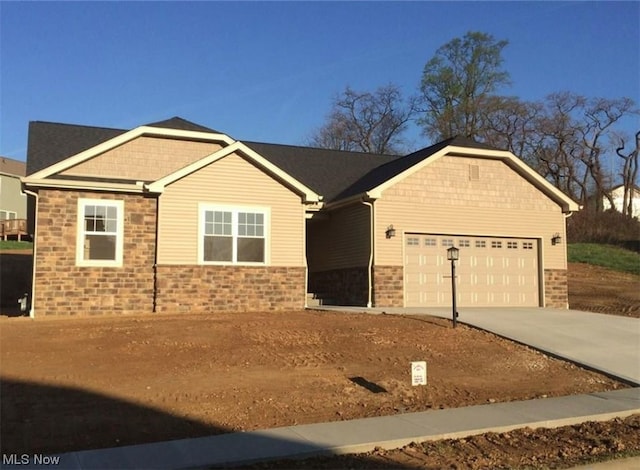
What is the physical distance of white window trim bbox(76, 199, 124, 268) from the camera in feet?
51.8

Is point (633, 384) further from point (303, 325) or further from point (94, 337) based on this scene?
point (94, 337)

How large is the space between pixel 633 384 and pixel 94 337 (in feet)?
31.3

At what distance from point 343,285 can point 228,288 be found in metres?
4.67

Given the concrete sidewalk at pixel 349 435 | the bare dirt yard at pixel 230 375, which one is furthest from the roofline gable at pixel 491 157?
the concrete sidewalk at pixel 349 435

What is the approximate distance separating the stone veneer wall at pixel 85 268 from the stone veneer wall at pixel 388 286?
6.47 metres

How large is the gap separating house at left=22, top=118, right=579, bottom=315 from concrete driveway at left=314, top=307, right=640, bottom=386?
1847 mm

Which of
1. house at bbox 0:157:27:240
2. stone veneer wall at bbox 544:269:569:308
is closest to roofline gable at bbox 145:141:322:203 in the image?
stone veneer wall at bbox 544:269:569:308

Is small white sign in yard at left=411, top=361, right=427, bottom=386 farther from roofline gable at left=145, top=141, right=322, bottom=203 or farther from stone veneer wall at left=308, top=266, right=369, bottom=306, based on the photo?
roofline gable at left=145, top=141, right=322, bottom=203

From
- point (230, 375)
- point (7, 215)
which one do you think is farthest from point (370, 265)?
point (7, 215)

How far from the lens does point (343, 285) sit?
2023 centimetres

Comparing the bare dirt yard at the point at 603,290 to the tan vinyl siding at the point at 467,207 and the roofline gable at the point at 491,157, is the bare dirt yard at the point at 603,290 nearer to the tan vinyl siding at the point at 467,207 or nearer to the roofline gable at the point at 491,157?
the tan vinyl siding at the point at 467,207

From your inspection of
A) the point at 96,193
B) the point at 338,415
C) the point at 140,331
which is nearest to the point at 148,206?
the point at 96,193

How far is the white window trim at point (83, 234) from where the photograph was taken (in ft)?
51.8

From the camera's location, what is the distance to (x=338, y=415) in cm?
808
